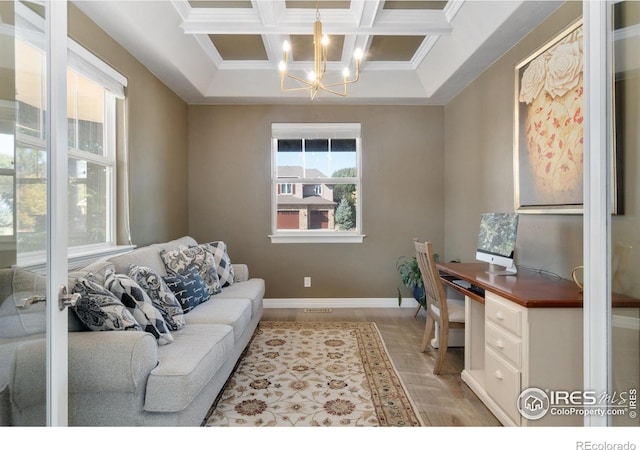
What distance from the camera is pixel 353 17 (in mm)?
2932

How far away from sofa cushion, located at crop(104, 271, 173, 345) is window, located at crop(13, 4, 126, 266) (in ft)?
2.21

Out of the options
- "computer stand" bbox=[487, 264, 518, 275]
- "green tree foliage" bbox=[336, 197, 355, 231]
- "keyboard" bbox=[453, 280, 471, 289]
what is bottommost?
"keyboard" bbox=[453, 280, 471, 289]

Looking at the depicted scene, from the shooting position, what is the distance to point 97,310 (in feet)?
5.39

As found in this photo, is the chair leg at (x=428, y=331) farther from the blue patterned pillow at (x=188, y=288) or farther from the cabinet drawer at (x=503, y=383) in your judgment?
the blue patterned pillow at (x=188, y=288)

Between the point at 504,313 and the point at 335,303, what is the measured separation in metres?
2.64

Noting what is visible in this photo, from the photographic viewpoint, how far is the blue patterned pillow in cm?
256

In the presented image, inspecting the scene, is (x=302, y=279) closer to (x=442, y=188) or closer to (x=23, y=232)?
(x=442, y=188)

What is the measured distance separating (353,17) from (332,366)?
2.93m

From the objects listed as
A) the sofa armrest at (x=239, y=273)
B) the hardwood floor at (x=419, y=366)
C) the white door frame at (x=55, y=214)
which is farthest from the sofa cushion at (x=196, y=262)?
the white door frame at (x=55, y=214)

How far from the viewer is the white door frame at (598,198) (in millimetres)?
1199

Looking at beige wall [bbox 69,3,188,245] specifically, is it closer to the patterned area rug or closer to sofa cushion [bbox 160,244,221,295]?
sofa cushion [bbox 160,244,221,295]

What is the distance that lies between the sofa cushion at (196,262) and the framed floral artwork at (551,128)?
8.79 feet

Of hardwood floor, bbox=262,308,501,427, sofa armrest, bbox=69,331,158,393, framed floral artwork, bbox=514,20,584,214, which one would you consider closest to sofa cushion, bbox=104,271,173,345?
sofa armrest, bbox=69,331,158,393
